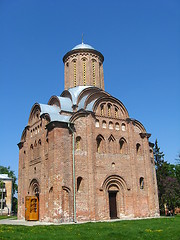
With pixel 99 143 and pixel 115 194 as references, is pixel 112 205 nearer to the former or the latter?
pixel 115 194

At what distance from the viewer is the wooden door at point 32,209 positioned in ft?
67.9

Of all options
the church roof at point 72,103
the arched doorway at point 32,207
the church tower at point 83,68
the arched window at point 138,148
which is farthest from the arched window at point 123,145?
the arched doorway at point 32,207

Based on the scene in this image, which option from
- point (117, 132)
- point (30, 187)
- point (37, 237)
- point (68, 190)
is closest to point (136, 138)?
point (117, 132)

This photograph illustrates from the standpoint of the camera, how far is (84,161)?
1978cm

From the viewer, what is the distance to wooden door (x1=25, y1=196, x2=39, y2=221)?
67.9ft

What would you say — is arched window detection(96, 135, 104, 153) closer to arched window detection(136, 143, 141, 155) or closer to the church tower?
arched window detection(136, 143, 141, 155)

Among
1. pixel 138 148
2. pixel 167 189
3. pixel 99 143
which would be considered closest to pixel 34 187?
pixel 99 143

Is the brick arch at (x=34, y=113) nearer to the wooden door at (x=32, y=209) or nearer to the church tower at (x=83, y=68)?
the church tower at (x=83, y=68)

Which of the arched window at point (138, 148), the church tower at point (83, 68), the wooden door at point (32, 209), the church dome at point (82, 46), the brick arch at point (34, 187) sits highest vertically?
the church dome at point (82, 46)

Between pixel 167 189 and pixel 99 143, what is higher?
pixel 99 143

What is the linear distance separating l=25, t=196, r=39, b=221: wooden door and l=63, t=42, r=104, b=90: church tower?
11.1 metres

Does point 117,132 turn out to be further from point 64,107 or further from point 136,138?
point 64,107

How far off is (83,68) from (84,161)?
10.2 metres

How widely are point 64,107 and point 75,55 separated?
680cm
